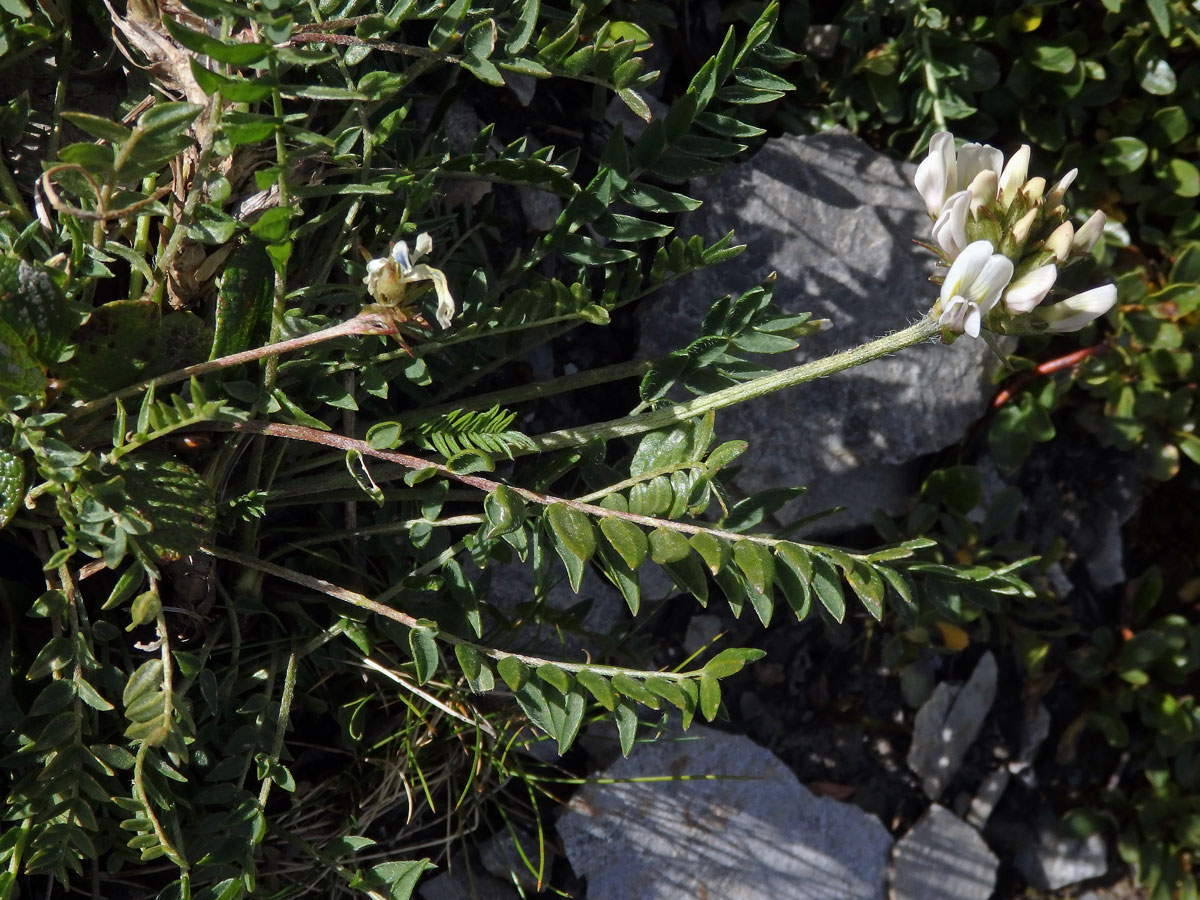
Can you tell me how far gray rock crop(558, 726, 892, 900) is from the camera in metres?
2.53

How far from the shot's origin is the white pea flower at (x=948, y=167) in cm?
172

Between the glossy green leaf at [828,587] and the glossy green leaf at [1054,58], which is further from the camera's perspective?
the glossy green leaf at [1054,58]

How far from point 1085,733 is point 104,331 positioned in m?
2.74

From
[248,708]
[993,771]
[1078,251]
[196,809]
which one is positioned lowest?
[993,771]

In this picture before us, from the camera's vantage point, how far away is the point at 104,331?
5.65 feet

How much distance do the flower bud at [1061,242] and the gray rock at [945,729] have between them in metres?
1.56

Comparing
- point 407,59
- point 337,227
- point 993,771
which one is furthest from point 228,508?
point 993,771

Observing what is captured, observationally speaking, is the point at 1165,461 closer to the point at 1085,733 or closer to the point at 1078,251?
the point at 1085,733

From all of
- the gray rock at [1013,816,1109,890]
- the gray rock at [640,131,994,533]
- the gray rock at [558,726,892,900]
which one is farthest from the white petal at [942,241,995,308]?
the gray rock at [1013,816,1109,890]

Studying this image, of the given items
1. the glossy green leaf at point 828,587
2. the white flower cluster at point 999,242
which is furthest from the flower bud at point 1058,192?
the glossy green leaf at point 828,587

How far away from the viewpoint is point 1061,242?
1.63 metres

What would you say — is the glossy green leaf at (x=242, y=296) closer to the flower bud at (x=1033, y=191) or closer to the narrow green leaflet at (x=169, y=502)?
the narrow green leaflet at (x=169, y=502)

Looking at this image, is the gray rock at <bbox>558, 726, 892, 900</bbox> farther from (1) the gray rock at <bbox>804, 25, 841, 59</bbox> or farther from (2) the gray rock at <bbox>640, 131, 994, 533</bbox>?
(1) the gray rock at <bbox>804, 25, 841, 59</bbox>

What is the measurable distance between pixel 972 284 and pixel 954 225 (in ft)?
0.37
